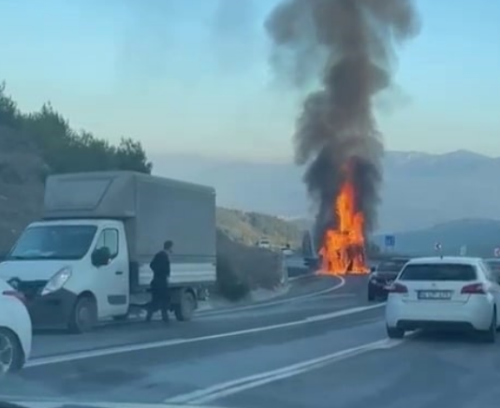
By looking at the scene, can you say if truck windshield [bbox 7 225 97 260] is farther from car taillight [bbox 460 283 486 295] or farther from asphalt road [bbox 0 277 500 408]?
car taillight [bbox 460 283 486 295]

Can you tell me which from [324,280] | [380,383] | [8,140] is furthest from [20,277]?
[324,280]

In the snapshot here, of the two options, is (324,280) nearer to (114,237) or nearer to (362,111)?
(362,111)

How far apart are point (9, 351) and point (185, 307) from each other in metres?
12.9

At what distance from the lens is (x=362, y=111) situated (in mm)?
79500

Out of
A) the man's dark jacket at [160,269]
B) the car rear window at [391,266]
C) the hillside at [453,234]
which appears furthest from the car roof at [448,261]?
the hillside at [453,234]

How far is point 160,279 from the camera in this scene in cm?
2620

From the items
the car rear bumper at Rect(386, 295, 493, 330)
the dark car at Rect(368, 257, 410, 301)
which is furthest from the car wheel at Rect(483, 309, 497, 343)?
the dark car at Rect(368, 257, 410, 301)

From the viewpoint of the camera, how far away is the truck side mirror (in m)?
24.3

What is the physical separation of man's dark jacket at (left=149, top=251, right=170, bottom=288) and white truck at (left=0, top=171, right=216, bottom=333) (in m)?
0.15

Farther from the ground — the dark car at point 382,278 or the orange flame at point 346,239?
the orange flame at point 346,239

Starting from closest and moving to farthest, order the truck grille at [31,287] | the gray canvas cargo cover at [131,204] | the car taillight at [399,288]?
the car taillight at [399,288] → the truck grille at [31,287] → the gray canvas cargo cover at [131,204]

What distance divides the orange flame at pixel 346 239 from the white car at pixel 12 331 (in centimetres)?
6966

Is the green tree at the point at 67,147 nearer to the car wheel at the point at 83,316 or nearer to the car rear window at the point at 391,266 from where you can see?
the car rear window at the point at 391,266

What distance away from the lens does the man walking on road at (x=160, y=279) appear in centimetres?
2589
